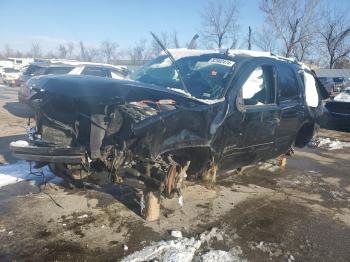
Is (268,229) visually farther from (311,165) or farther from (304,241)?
(311,165)

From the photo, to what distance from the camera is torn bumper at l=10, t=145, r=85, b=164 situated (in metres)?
3.77

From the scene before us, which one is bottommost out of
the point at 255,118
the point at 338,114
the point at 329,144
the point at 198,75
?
the point at 329,144

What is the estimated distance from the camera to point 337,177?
640 cm

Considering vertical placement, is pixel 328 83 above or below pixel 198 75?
below

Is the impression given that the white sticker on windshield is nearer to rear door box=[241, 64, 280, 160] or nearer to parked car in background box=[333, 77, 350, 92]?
rear door box=[241, 64, 280, 160]

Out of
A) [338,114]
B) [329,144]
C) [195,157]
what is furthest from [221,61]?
[338,114]

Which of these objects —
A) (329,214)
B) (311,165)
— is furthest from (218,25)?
(329,214)

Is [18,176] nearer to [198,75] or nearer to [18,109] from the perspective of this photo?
[198,75]

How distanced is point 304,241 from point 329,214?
1.00 metres

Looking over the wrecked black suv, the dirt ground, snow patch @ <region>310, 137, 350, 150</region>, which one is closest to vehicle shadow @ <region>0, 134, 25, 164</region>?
the dirt ground

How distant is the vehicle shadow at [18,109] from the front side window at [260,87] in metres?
8.28

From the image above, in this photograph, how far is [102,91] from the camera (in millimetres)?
3957

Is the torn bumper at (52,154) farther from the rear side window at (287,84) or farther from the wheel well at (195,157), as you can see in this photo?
the rear side window at (287,84)

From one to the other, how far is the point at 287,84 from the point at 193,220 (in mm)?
2524
